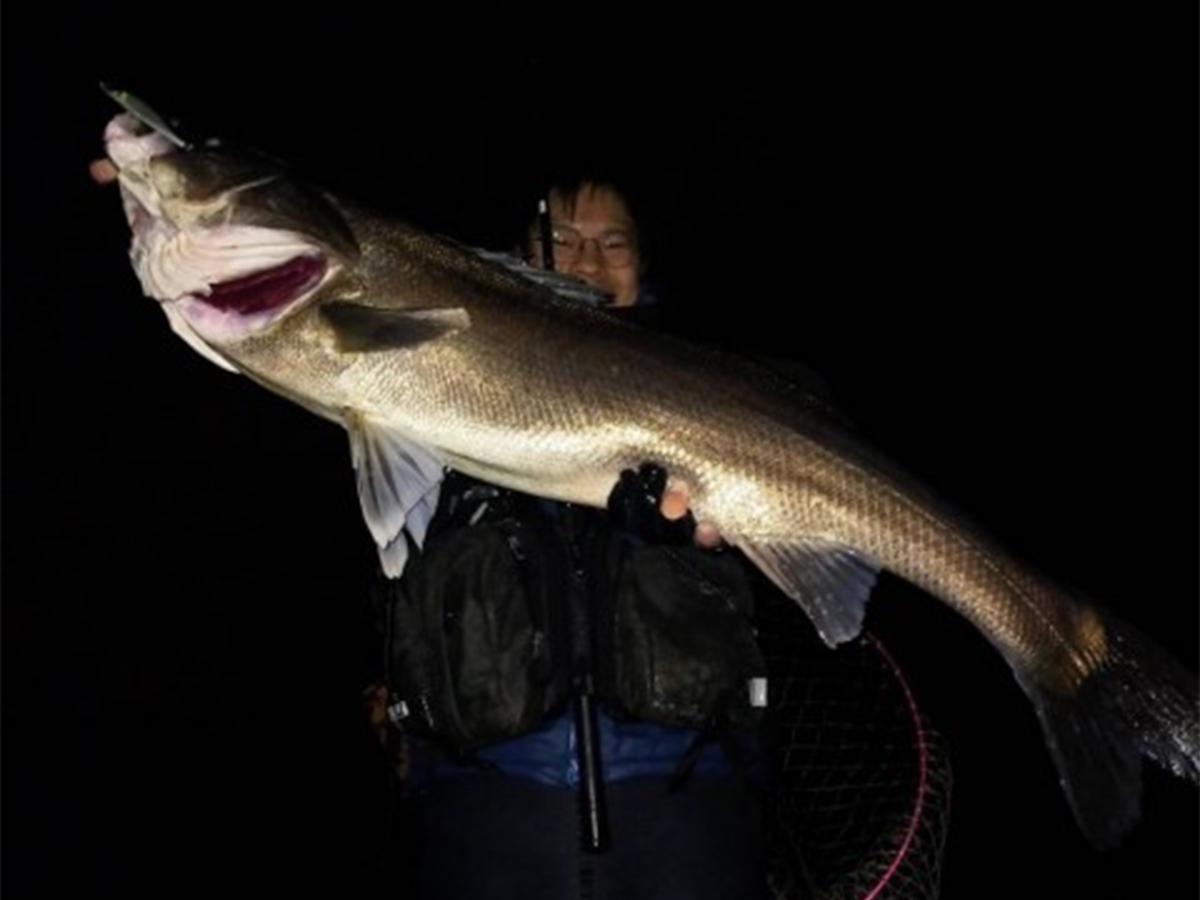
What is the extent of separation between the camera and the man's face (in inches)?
142

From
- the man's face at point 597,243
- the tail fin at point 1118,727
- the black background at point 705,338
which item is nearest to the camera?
the tail fin at point 1118,727

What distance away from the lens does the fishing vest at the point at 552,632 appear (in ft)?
9.42

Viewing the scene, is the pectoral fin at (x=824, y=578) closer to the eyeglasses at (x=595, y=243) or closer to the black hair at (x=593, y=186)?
the eyeglasses at (x=595, y=243)

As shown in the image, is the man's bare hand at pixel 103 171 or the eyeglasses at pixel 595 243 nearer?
the man's bare hand at pixel 103 171

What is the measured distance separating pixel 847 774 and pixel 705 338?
1624mm

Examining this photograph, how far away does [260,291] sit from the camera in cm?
268

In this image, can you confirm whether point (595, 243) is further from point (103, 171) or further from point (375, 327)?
point (103, 171)

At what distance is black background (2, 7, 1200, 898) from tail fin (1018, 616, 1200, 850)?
2.28m

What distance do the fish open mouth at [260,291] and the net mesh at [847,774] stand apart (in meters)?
1.68

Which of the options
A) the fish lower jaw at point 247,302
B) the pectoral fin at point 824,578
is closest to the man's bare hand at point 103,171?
the fish lower jaw at point 247,302

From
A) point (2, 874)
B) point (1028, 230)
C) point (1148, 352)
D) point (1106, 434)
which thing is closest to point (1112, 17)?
point (1028, 230)

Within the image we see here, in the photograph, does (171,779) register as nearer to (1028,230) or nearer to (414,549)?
(414,549)

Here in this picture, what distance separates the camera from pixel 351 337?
2650 mm

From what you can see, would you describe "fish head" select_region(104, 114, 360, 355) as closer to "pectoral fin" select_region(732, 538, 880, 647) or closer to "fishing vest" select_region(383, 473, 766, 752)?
"fishing vest" select_region(383, 473, 766, 752)
